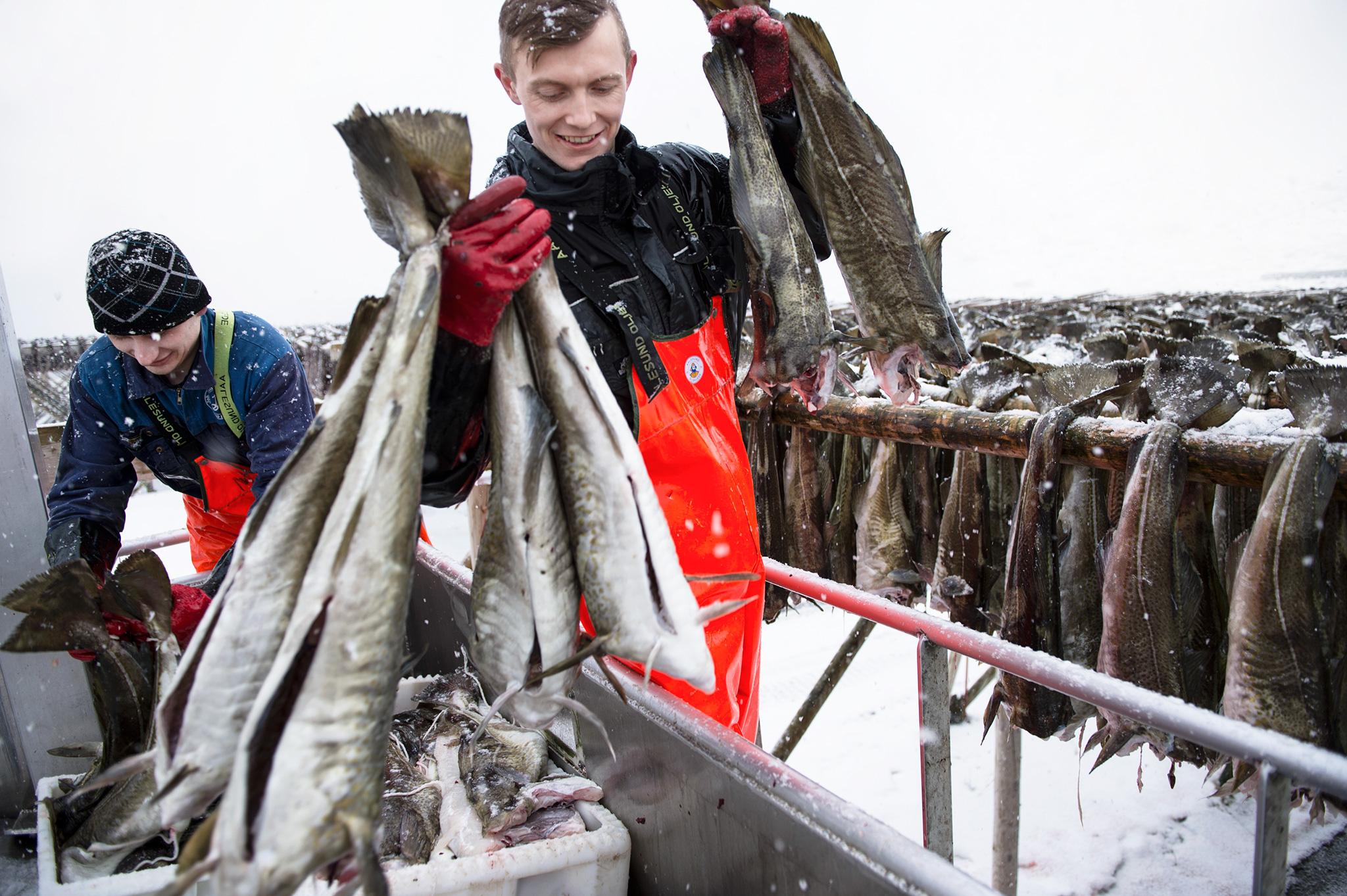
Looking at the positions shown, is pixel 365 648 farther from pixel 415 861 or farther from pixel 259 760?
pixel 415 861

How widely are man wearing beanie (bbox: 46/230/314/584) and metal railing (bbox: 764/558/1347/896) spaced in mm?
1613

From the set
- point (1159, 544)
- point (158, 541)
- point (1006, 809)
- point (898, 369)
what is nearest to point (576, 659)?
point (898, 369)

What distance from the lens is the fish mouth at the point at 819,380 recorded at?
6.75 ft

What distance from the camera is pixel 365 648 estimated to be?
3.12 feet

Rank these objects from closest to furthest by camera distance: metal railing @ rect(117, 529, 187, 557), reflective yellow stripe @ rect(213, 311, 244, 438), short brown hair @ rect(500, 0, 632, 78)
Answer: short brown hair @ rect(500, 0, 632, 78) < reflective yellow stripe @ rect(213, 311, 244, 438) < metal railing @ rect(117, 529, 187, 557)

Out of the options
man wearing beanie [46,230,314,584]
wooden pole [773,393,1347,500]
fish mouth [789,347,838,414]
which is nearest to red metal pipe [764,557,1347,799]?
fish mouth [789,347,838,414]

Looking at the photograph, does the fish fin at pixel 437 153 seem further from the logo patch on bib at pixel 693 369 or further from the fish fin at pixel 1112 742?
the fish fin at pixel 1112 742

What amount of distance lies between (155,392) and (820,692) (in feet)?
9.71

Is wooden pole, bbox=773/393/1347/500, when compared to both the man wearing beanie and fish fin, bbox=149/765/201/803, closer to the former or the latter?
the man wearing beanie

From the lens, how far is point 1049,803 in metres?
4.41

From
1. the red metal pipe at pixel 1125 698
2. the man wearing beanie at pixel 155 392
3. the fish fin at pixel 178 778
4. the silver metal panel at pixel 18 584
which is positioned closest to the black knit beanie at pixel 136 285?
the man wearing beanie at pixel 155 392

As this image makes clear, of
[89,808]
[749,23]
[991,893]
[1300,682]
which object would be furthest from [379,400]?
[1300,682]

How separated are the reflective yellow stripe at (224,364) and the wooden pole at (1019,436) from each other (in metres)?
2.13

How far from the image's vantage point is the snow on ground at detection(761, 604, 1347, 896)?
379 cm
